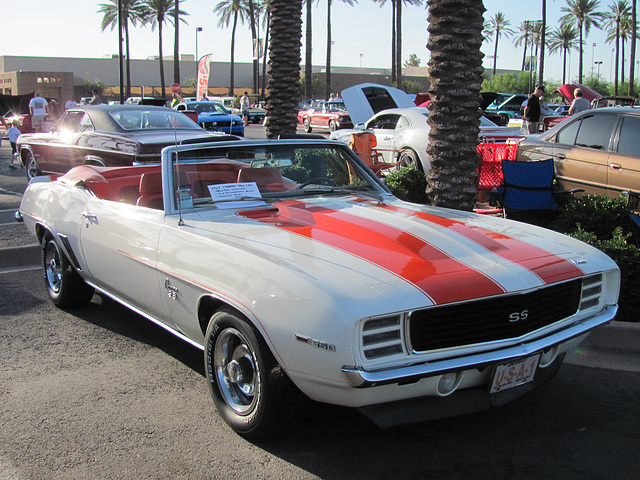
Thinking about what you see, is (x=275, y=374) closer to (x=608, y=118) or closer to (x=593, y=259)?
(x=593, y=259)

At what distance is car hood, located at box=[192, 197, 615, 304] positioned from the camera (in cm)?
291

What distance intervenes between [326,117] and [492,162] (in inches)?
824

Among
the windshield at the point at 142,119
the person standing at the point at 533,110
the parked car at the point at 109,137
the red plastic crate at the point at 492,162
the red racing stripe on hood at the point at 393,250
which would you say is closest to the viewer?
the red racing stripe on hood at the point at 393,250

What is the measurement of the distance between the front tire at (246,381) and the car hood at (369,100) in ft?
39.2

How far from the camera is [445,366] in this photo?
110 inches

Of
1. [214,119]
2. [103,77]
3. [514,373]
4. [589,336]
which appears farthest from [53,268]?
[103,77]

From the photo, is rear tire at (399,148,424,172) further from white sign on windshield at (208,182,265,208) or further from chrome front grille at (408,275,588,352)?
chrome front grille at (408,275,588,352)

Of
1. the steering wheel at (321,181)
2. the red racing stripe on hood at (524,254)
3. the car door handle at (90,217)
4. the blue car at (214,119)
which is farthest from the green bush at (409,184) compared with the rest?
the blue car at (214,119)

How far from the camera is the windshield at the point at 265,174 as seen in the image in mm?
4137

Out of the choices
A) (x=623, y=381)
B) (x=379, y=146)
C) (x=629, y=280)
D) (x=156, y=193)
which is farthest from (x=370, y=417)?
(x=379, y=146)

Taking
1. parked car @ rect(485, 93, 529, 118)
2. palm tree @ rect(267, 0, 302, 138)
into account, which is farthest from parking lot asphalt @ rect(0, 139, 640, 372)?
parked car @ rect(485, 93, 529, 118)

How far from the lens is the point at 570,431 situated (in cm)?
336

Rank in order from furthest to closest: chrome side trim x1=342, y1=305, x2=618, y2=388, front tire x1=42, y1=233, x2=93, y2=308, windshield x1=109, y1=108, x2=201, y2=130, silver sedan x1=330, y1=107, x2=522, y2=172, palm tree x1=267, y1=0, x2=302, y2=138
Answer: silver sedan x1=330, y1=107, x2=522, y2=172, palm tree x1=267, y1=0, x2=302, y2=138, windshield x1=109, y1=108, x2=201, y2=130, front tire x1=42, y1=233, x2=93, y2=308, chrome side trim x1=342, y1=305, x2=618, y2=388

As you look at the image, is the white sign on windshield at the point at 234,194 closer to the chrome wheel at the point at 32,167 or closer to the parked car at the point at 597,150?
the parked car at the point at 597,150
